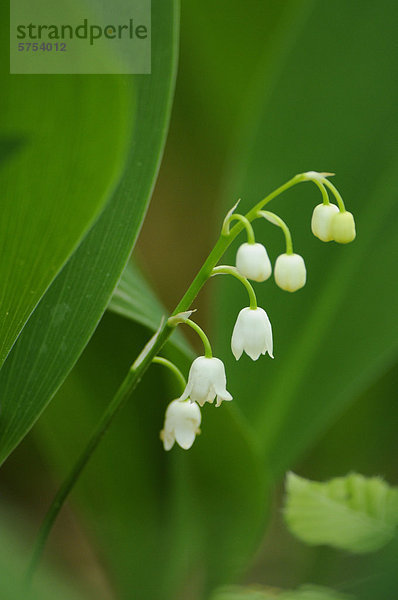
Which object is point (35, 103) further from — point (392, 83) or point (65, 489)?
point (392, 83)

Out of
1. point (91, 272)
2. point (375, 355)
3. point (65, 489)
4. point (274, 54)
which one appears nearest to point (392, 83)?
point (274, 54)

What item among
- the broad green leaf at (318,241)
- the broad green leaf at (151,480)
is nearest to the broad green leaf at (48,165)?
the broad green leaf at (151,480)

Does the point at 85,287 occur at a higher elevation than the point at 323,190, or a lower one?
lower

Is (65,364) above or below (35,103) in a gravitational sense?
below

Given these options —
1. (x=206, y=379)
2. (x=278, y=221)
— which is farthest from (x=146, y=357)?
(x=278, y=221)

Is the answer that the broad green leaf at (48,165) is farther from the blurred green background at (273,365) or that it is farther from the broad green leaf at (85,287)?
the blurred green background at (273,365)

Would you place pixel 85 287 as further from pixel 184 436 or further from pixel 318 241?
pixel 318 241

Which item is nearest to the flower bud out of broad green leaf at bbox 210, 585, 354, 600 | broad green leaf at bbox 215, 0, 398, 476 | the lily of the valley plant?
the lily of the valley plant
